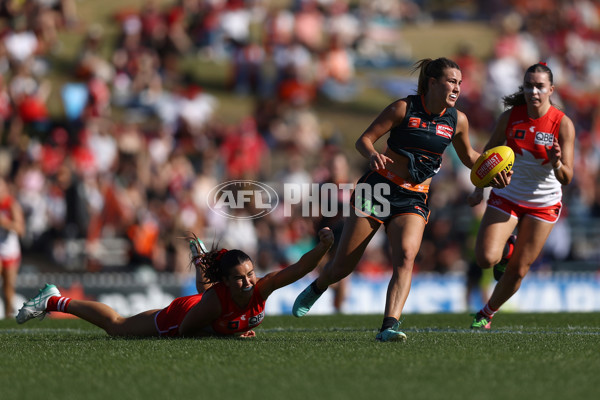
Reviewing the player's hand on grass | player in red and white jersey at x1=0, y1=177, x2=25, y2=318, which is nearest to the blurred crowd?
player in red and white jersey at x1=0, y1=177, x2=25, y2=318

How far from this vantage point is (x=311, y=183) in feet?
53.2

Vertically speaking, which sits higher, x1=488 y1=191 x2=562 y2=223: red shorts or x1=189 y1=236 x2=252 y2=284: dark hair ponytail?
x1=488 y1=191 x2=562 y2=223: red shorts

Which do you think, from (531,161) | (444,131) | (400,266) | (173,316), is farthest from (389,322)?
(531,161)

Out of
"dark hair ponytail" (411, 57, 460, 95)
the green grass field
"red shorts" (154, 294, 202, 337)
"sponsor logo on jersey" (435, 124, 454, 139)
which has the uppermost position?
"dark hair ponytail" (411, 57, 460, 95)

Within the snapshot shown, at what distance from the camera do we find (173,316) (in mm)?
7508

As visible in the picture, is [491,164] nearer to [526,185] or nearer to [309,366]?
[526,185]

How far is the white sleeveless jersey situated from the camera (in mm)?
8078

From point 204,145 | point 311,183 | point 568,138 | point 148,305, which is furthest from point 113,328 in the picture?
point 204,145

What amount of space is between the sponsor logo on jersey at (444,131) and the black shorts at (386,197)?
44 centimetres

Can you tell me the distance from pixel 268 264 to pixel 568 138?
8.09 meters

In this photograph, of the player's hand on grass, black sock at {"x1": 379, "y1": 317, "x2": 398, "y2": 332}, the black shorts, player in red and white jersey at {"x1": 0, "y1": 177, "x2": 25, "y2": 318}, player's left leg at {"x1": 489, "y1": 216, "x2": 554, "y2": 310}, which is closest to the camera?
the player's hand on grass

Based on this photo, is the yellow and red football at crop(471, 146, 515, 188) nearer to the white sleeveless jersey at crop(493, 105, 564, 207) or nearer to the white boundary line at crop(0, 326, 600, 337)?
the white sleeveless jersey at crop(493, 105, 564, 207)

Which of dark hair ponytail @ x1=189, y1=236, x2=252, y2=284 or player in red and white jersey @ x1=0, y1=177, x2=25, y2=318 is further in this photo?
player in red and white jersey @ x1=0, y1=177, x2=25, y2=318

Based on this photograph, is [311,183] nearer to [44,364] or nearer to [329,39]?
[329,39]
